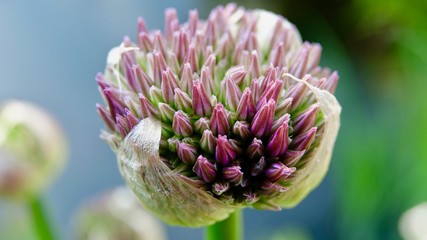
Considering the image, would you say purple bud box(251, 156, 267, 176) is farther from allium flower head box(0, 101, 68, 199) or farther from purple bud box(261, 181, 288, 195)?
allium flower head box(0, 101, 68, 199)

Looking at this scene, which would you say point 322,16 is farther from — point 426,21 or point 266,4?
point 426,21

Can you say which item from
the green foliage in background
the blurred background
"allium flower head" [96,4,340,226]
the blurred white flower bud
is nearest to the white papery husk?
"allium flower head" [96,4,340,226]

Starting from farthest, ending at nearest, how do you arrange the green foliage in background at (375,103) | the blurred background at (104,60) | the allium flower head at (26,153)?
the blurred background at (104,60)
the green foliage in background at (375,103)
the allium flower head at (26,153)

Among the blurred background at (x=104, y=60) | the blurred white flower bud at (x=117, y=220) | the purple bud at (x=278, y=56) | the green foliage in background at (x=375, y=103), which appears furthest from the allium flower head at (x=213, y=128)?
the blurred background at (x=104, y=60)

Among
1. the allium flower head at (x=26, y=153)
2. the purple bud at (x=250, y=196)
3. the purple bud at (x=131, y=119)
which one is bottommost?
the allium flower head at (x=26, y=153)

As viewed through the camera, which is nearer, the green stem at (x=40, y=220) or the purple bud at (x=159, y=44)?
the purple bud at (x=159, y=44)

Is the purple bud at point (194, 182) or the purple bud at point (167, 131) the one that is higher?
the purple bud at point (167, 131)

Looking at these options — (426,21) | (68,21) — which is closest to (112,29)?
(68,21)

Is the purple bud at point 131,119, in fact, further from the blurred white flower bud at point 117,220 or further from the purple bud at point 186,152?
the blurred white flower bud at point 117,220

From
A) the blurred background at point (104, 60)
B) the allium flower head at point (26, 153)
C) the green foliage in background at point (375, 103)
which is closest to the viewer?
the allium flower head at point (26, 153)
